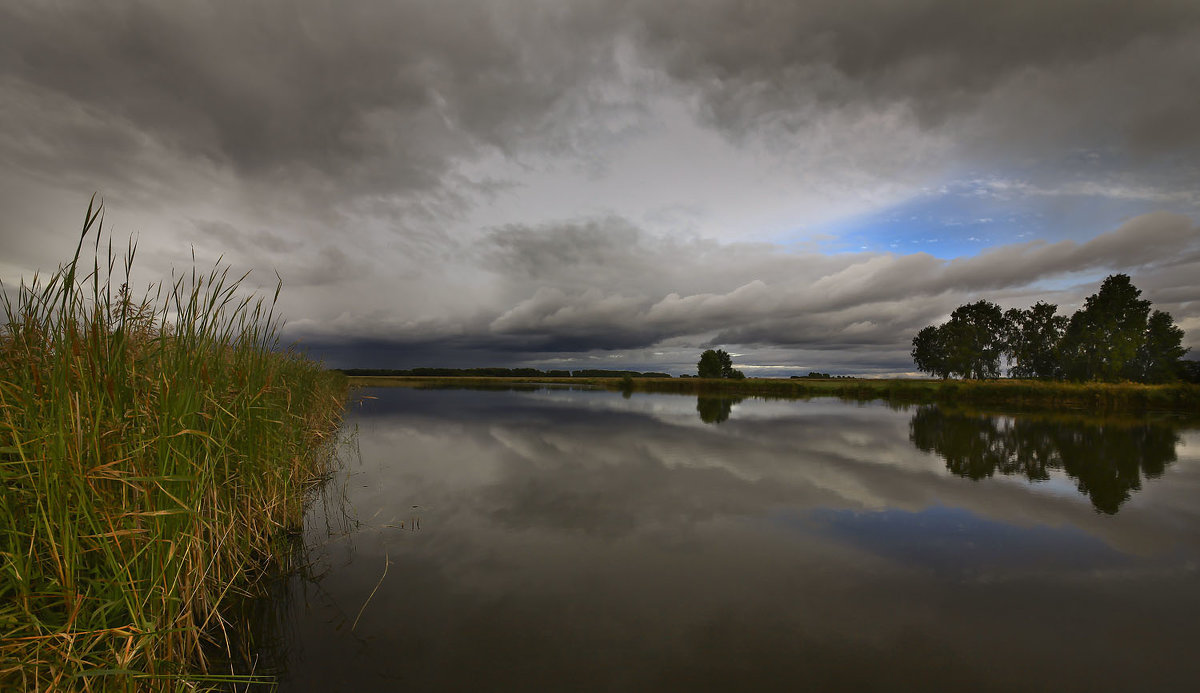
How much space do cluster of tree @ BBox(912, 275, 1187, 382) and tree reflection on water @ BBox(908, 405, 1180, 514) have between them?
31.3 m

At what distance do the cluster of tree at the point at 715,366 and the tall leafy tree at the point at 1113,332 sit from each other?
4492 centimetres

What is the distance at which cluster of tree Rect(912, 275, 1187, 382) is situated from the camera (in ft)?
144

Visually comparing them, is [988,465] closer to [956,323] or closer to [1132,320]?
[1132,320]

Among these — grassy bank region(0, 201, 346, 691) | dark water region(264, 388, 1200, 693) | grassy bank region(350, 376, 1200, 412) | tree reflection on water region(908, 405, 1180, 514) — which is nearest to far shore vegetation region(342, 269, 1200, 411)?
grassy bank region(350, 376, 1200, 412)

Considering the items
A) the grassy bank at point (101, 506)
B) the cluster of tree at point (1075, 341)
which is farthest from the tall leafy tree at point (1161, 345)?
the grassy bank at point (101, 506)

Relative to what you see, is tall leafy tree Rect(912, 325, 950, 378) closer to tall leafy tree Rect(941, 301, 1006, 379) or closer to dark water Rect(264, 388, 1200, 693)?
tall leafy tree Rect(941, 301, 1006, 379)

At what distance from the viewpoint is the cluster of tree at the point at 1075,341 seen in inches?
1727

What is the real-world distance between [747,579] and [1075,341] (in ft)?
221

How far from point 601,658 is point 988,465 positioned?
1376 centimetres

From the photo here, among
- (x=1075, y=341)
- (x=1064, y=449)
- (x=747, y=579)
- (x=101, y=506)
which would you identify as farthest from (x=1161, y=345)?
(x=101, y=506)

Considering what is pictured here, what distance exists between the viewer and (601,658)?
13.0 feet

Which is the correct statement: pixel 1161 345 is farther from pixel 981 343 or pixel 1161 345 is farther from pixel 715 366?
pixel 715 366

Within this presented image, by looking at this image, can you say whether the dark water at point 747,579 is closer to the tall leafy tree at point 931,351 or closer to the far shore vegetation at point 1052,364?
the far shore vegetation at point 1052,364

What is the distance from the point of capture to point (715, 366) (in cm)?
8494
